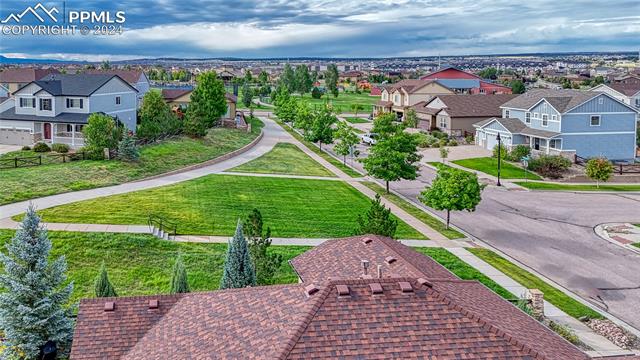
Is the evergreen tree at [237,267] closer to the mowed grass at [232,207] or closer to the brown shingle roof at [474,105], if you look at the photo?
the mowed grass at [232,207]

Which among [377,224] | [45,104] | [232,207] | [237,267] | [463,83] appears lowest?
[232,207]

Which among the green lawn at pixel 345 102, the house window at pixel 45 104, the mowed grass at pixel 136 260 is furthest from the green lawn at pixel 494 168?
the green lawn at pixel 345 102

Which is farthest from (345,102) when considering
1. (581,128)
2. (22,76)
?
(581,128)

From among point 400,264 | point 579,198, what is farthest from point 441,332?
point 579,198

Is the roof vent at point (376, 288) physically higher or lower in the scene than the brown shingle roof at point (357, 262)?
higher

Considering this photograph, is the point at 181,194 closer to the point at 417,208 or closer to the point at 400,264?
the point at 417,208

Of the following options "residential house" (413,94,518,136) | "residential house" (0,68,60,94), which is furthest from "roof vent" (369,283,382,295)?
"residential house" (0,68,60,94)

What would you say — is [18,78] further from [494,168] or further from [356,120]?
[494,168]
